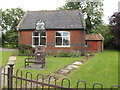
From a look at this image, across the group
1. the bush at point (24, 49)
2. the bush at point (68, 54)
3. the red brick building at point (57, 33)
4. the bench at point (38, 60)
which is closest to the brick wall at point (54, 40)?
the red brick building at point (57, 33)

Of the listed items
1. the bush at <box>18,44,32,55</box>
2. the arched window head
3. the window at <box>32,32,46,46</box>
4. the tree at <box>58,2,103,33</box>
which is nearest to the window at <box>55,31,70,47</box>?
the window at <box>32,32,46,46</box>

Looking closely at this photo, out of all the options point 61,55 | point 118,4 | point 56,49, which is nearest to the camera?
point 118,4

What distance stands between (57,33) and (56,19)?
1.96m

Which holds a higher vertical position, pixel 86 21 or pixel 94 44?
pixel 86 21

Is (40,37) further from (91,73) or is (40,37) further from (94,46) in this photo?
(91,73)

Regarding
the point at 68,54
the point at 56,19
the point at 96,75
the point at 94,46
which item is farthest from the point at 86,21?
the point at 96,75

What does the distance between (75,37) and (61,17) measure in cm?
326

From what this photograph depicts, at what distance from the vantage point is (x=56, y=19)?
51.3 ft

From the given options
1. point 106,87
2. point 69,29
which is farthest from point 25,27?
point 106,87

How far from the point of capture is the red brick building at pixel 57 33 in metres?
14.3

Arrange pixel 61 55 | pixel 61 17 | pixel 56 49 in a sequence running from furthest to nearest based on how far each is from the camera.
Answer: pixel 61 17, pixel 56 49, pixel 61 55

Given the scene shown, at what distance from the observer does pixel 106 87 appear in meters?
4.54

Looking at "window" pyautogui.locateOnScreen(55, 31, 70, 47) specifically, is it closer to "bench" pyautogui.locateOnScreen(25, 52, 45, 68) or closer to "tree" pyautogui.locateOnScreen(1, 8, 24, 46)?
"bench" pyautogui.locateOnScreen(25, 52, 45, 68)

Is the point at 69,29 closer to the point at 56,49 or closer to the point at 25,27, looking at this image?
the point at 56,49
